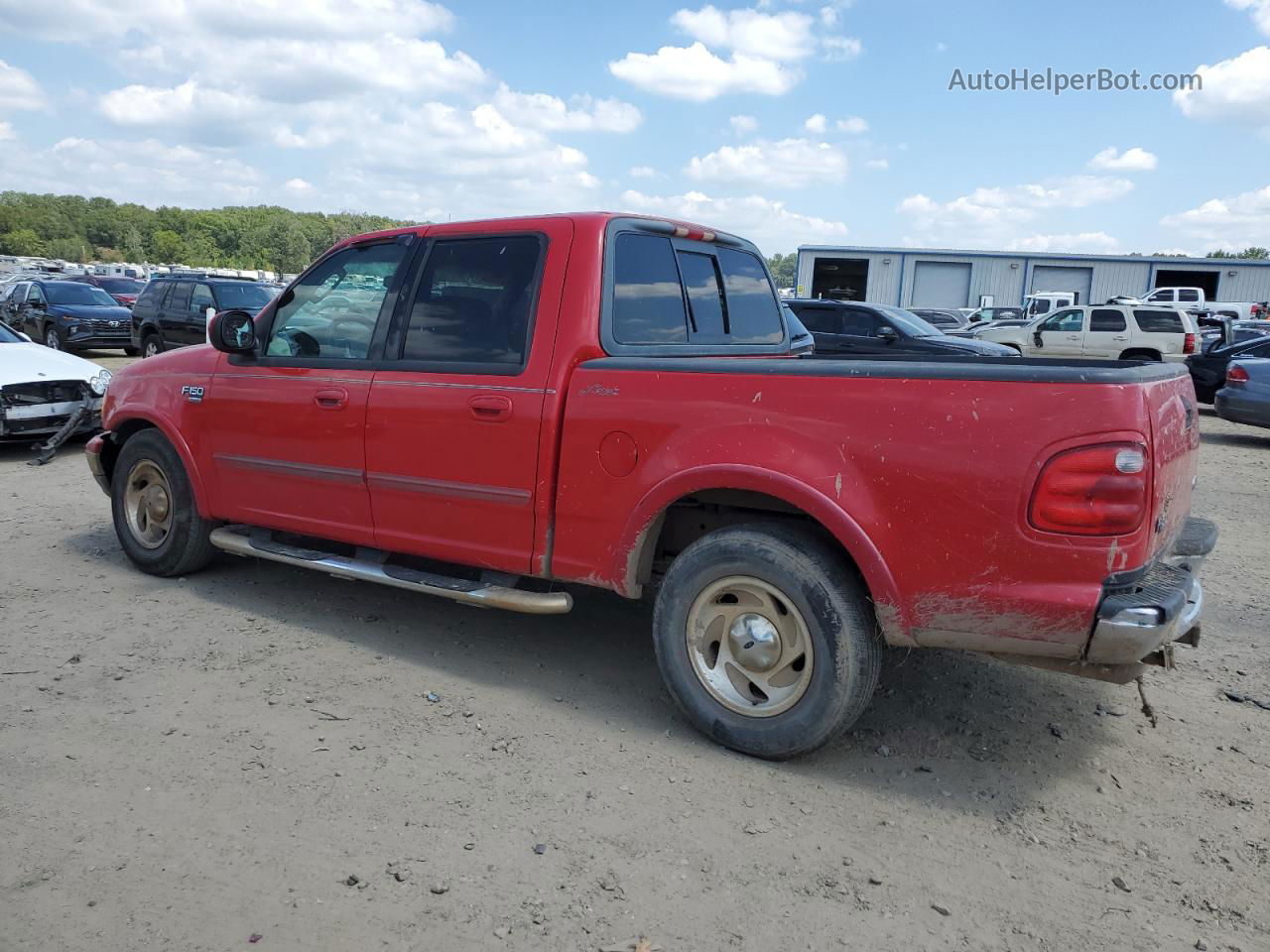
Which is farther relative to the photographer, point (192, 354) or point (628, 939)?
point (192, 354)

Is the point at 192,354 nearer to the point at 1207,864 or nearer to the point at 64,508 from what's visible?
the point at 64,508

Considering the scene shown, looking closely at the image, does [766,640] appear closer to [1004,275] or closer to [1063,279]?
[1004,275]

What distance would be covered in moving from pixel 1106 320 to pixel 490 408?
19.6m

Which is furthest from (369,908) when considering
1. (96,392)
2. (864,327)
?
(864,327)

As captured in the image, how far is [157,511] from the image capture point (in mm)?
5418

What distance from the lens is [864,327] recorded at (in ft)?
45.4

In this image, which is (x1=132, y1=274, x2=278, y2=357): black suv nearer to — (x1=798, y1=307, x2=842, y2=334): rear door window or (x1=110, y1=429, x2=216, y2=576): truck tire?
(x1=798, y1=307, x2=842, y2=334): rear door window

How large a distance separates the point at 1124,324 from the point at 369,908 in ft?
68.4

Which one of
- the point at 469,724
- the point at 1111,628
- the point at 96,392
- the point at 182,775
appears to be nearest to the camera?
the point at 1111,628

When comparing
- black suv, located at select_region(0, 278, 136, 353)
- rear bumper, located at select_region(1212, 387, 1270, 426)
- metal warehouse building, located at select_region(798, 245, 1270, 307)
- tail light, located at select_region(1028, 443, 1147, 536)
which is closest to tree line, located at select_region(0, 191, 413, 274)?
metal warehouse building, located at select_region(798, 245, 1270, 307)

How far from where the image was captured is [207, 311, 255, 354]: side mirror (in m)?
4.71

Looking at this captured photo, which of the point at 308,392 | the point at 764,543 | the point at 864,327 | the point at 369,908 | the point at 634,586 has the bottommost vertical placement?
the point at 369,908

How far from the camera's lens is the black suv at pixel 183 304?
16188 millimetres

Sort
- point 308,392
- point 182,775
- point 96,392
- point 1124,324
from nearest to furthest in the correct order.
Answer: point 182,775 → point 308,392 → point 96,392 → point 1124,324
